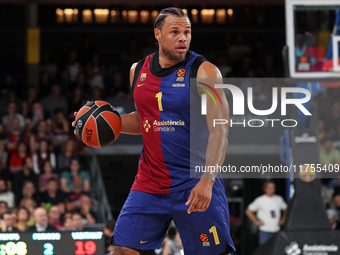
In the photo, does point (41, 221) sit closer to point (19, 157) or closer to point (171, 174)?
point (19, 157)

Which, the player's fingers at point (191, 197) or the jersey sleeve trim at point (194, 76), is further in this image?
the jersey sleeve trim at point (194, 76)

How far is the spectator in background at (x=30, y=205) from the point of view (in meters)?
9.52

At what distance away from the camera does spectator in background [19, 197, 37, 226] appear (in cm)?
952

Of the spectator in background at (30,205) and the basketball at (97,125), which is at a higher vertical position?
the basketball at (97,125)

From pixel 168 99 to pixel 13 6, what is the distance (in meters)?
12.1

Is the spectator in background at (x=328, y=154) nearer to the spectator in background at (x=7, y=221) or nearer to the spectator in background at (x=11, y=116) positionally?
the spectator in background at (x=7, y=221)

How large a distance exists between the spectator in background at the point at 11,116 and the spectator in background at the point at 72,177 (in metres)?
1.68

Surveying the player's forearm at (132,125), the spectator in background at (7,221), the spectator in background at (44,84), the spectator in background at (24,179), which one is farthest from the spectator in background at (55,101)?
the player's forearm at (132,125)

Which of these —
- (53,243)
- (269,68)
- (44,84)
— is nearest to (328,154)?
(269,68)

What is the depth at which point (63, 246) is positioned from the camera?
5957mm

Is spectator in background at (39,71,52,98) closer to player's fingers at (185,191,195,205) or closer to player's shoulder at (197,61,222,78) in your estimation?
player's shoulder at (197,61,222,78)

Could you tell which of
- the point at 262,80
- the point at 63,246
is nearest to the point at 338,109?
the point at 262,80

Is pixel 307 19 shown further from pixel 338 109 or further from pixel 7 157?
pixel 7 157

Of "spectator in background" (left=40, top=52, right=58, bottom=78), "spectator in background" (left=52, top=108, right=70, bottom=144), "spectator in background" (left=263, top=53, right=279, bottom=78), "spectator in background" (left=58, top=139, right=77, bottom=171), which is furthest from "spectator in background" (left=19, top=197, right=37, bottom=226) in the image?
"spectator in background" (left=263, top=53, right=279, bottom=78)
